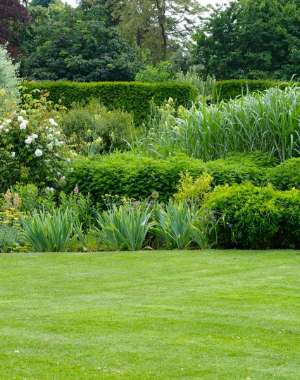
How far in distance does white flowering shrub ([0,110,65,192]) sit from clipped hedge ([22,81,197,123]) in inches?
438

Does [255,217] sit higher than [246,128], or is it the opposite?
[246,128]

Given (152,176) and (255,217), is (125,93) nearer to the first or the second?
(152,176)

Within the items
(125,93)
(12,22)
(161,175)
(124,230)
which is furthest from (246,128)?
(12,22)

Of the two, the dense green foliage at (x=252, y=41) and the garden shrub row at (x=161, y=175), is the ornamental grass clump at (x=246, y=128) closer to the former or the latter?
the garden shrub row at (x=161, y=175)

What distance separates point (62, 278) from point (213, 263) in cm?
167

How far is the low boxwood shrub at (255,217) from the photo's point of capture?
33.3 ft

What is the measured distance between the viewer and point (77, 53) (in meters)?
39.1

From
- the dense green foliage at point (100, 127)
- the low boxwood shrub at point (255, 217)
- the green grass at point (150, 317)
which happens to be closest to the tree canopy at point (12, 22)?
the dense green foliage at point (100, 127)

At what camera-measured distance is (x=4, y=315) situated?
6555mm

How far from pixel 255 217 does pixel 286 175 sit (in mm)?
1756

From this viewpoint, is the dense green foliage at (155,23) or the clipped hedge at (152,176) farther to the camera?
the dense green foliage at (155,23)

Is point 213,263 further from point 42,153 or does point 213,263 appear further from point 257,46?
point 257,46

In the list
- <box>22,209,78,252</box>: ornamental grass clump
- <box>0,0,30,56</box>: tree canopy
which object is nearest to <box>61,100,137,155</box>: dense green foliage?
<box>22,209,78,252</box>: ornamental grass clump

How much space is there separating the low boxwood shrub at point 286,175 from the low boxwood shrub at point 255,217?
2.92 feet
